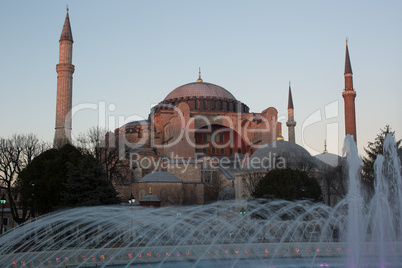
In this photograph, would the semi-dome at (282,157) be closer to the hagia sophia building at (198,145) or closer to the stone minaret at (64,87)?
the hagia sophia building at (198,145)

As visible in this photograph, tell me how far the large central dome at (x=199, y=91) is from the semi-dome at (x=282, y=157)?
50.5 ft

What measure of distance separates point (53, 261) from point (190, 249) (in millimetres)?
4304

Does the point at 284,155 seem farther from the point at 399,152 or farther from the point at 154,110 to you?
the point at 154,110

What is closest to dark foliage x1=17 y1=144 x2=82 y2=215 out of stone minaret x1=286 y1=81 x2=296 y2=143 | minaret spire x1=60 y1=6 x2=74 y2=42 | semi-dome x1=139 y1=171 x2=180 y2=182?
semi-dome x1=139 y1=171 x2=180 y2=182

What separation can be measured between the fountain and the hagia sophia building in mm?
8254

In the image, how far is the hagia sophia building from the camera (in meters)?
39.3

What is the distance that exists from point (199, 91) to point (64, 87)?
1870 cm

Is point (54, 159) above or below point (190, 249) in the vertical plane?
above

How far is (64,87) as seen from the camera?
40.2 m

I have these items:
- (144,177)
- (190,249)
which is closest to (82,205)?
(190,249)

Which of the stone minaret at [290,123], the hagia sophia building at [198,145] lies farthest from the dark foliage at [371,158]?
the stone minaret at [290,123]

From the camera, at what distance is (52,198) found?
84.5 feet

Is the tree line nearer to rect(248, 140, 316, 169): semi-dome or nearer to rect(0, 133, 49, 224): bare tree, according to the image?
rect(0, 133, 49, 224): bare tree

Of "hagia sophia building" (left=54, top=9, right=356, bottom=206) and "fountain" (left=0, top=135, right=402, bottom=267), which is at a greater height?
"hagia sophia building" (left=54, top=9, right=356, bottom=206)
